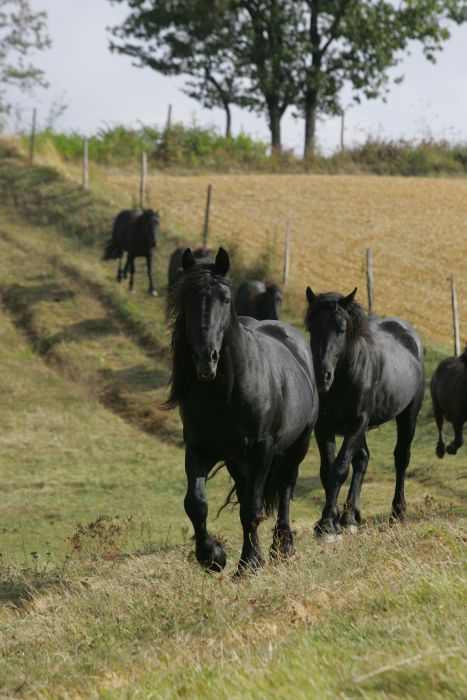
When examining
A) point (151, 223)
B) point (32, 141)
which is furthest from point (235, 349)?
point (32, 141)

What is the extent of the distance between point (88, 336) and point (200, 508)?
720 inches

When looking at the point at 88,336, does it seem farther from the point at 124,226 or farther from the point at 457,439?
the point at 457,439

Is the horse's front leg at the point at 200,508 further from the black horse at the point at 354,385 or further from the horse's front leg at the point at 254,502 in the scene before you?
the black horse at the point at 354,385

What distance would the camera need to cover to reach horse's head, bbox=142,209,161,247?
28.1m

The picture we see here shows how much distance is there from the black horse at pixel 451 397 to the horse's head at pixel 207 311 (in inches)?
340

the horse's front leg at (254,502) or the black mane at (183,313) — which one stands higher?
the black mane at (183,313)

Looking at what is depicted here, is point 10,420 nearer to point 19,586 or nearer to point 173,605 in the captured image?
point 19,586

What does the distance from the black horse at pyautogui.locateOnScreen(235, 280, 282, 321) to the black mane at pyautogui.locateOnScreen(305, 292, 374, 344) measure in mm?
Result: 9854

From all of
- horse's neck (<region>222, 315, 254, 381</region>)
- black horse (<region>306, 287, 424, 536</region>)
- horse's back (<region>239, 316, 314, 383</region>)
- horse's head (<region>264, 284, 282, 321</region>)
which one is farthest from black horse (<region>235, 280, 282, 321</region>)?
horse's neck (<region>222, 315, 254, 381</region>)

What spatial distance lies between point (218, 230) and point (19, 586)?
81.1ft

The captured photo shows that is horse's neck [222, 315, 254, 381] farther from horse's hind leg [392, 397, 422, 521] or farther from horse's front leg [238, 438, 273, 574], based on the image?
horse's hind leg [392, 397, 422, 521]

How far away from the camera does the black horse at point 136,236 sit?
92.7ft

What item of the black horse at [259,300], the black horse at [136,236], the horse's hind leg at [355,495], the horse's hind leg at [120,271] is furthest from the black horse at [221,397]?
the horse's hind leg at [120,271]

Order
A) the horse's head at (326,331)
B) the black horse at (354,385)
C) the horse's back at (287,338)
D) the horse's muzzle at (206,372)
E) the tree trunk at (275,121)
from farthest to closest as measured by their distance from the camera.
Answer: the tree trunk at (275,121), the black horse at (354,385), the horse's head at (326,331), the horse's back at (287,338), the horse's muzzle at (206,372)
